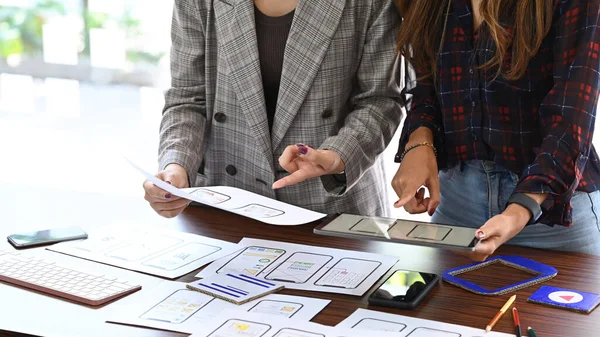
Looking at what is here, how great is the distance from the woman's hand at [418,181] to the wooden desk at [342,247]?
0.31 feet

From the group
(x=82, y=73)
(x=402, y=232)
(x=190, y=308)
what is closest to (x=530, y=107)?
(x=402, y=232)

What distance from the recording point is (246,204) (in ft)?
5.65

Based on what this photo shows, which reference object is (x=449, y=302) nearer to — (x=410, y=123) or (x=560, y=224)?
(x=560, y=224)

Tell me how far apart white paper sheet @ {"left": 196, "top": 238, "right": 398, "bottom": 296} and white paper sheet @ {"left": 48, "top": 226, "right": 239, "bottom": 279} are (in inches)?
1.8

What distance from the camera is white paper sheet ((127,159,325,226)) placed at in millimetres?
1639

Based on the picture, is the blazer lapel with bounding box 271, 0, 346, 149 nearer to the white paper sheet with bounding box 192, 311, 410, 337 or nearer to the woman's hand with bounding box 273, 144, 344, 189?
the woman's hand with bounding box 273, 144, 344, 189

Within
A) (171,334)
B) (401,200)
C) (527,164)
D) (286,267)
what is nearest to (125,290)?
(171,334)

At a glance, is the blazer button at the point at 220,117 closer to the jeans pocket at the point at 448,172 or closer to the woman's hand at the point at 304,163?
the woman's hand at the point at 304,163

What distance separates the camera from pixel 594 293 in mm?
1538

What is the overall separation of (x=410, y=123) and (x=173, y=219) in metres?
0.61

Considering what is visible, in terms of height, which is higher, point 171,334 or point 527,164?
point 527,164

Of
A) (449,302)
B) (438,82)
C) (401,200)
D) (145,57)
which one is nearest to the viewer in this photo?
(449,302)

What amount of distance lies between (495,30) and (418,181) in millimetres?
366

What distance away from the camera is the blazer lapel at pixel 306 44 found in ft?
6.45
